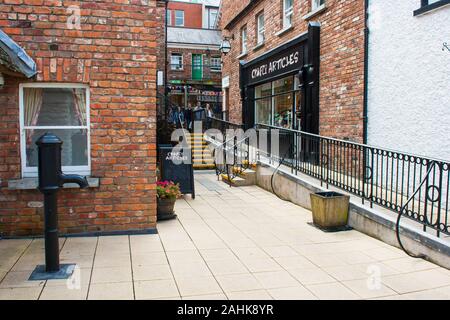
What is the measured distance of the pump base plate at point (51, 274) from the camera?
4285 millimetres

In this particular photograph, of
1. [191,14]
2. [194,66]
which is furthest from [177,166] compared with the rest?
[191,14]

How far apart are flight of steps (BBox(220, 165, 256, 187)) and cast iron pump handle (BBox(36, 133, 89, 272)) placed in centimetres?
666

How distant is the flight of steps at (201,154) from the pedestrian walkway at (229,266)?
676cm

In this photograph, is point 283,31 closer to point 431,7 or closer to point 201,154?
point 201,154

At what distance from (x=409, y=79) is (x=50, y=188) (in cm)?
615

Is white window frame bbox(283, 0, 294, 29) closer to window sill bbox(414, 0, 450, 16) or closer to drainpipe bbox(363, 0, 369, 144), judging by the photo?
drainpipe bbox(363, 0, 369, 144)

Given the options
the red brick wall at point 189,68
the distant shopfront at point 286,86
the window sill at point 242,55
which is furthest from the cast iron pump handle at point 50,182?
the red brick wall at point 189,68

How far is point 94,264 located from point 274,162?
6.51 metres

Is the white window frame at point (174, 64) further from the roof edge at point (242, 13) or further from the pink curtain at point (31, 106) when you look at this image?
the pink curtain at point (31, 106)

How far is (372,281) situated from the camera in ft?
14.6

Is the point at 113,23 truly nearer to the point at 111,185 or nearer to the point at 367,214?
the point at 111,185

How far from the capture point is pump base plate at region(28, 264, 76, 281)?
4.29 m

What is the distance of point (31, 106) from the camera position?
577cm

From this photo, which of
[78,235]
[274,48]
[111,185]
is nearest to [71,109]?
[111,185]
